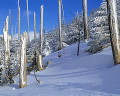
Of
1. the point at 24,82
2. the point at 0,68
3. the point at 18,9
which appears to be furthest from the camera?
the point at 18,9

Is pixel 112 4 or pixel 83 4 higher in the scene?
pixel 83 4

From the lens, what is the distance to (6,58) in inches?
300

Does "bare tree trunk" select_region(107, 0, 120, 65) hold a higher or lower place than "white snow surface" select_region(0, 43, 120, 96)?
higher

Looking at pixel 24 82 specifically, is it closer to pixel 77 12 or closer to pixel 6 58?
pixel 6 58

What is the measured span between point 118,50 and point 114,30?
82cm

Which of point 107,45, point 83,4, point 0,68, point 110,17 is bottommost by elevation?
point 0,68

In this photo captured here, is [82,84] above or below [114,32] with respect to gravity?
below

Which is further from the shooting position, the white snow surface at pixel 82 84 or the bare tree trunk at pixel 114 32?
the bare tree trunk at pixel 114 32

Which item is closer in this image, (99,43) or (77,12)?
(99,43)

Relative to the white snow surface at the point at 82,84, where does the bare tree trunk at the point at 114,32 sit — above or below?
above

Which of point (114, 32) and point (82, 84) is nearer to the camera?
point (82, 84)

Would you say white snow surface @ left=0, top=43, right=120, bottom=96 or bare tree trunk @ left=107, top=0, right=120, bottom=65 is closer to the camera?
white snow surface @ left=0, top=43, right=120, bottom=96

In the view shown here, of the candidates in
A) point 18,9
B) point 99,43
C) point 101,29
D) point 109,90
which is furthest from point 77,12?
point 18,9

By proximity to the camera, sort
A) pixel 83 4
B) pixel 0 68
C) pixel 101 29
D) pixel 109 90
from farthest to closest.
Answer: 1. pixel 83 4
2. pixel 101 29
3. pixel 0 68
4. pixel 109 90
